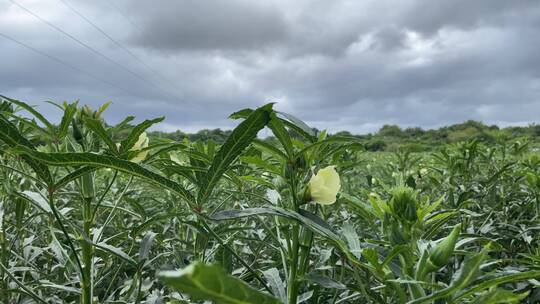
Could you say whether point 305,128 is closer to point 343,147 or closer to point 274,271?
point 343,147

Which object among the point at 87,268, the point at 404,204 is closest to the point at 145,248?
the point at 87,268

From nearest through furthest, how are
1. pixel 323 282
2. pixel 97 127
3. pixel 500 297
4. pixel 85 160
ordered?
1. pixel 500 297
2. pixel 85 160
3. pixel 323 282
4. pixel 97 127

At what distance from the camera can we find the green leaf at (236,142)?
588mm

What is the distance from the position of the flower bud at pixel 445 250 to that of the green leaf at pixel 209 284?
0.30 meters

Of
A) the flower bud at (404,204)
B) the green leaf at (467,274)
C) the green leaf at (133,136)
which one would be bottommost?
the green leaf at (467,274)

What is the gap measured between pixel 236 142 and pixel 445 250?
335mm

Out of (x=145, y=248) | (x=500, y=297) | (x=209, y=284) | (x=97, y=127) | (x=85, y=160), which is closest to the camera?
(x=209, y=284)

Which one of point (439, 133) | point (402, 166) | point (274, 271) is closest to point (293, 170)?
point (274, 271)

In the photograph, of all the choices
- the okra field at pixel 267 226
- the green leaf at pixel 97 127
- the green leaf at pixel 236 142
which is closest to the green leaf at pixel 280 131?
the okra field at pixel 267 226

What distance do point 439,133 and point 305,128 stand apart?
31.0m

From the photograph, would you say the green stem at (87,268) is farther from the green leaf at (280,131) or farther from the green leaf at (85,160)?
the green leaf at (280,131)

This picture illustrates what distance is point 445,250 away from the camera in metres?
0.56

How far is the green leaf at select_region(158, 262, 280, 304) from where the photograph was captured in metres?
0.32

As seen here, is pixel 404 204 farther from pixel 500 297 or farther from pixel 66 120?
pixel 66 120
